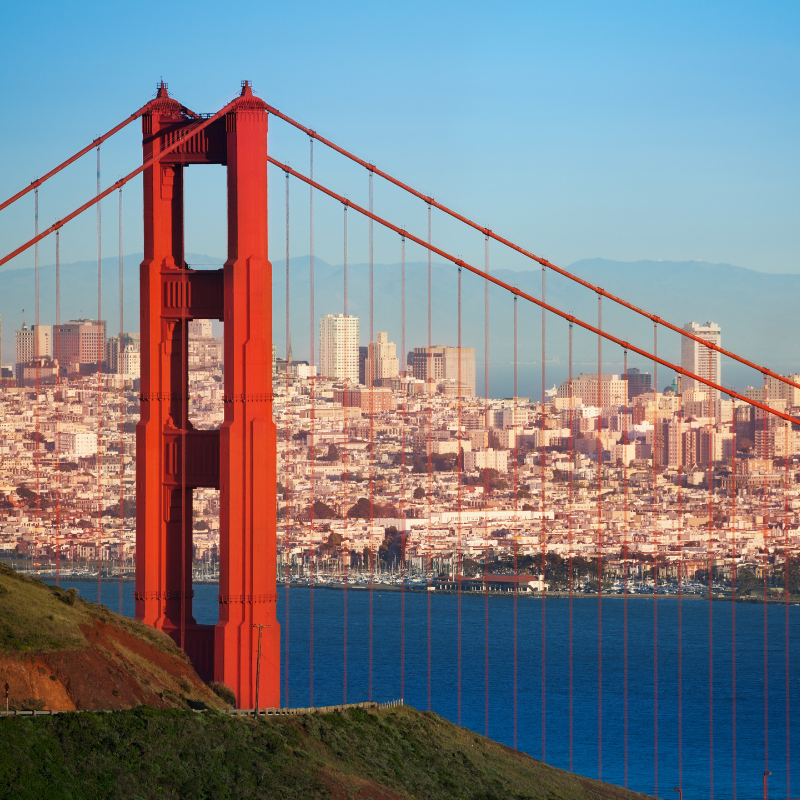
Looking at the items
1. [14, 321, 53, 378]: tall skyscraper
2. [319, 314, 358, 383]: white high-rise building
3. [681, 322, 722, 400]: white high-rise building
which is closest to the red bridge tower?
[14, 321, 53, 378]: tall skyscraper

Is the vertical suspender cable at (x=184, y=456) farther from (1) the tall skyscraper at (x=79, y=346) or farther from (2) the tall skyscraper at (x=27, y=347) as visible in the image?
(1) the tall skyscraper at (x=79, y=346)

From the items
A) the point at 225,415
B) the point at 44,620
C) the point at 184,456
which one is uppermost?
the point at 225,415

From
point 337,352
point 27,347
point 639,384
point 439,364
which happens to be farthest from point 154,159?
point 639,384

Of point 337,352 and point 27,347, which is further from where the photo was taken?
point 337,352

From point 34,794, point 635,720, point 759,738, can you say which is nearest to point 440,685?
point 635,720

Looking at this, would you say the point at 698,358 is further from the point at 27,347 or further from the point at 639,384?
the point at 27,347

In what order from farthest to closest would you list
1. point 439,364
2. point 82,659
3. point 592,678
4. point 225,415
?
point 439,364 < point 592,678 < point 225,415 < point 82,659

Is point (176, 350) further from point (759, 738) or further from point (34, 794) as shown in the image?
point (759, 738)
